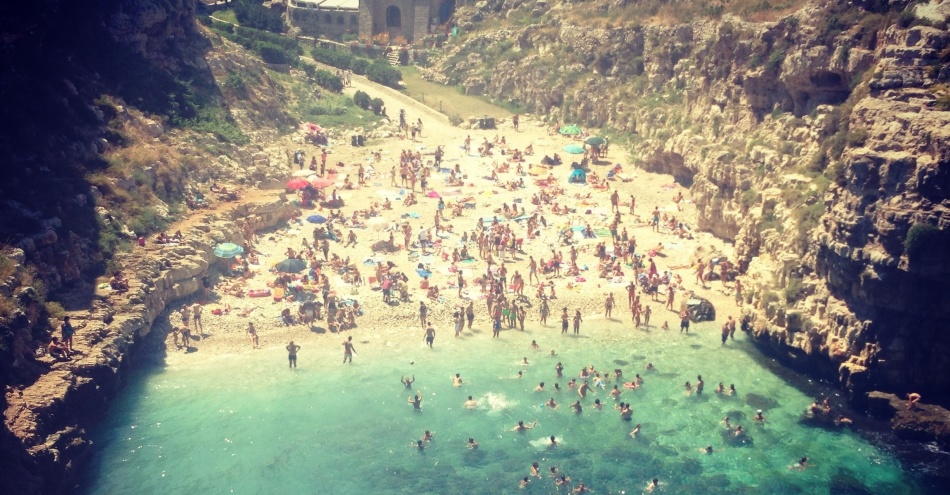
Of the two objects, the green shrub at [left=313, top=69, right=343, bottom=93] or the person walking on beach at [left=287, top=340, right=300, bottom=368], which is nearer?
the person walking on beach at [left=287, top=340, right=300, bottom=368]

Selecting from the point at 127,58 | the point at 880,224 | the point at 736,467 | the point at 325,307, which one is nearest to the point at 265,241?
the point at 325,307

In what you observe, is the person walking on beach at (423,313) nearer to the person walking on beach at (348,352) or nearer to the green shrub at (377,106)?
the person walking on beach at (348,352)

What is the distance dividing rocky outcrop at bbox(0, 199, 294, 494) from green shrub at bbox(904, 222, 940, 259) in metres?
25.1

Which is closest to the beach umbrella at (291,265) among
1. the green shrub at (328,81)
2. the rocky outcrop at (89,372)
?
the rocky outcrop at (89,372)

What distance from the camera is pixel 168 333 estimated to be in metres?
30.4

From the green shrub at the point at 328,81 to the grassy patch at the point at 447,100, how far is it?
5697 mm

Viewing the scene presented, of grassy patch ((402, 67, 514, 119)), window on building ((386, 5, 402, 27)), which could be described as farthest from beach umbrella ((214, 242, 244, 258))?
window on building ((386, 5, 402, 27))

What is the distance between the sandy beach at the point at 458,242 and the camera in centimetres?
3222

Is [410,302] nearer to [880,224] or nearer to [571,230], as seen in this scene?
[571,230]

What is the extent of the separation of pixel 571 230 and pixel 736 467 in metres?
17.6

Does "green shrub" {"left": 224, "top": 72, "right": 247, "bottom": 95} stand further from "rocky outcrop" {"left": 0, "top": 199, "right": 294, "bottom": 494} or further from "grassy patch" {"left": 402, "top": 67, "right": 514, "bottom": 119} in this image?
"grassy patch" {"left": 402, "top": 67, "right": 514, "bottom": 119}

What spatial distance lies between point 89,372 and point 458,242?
1893 centimetres

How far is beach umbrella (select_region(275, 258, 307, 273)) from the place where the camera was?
34750mm

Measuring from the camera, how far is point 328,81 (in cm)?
5622
